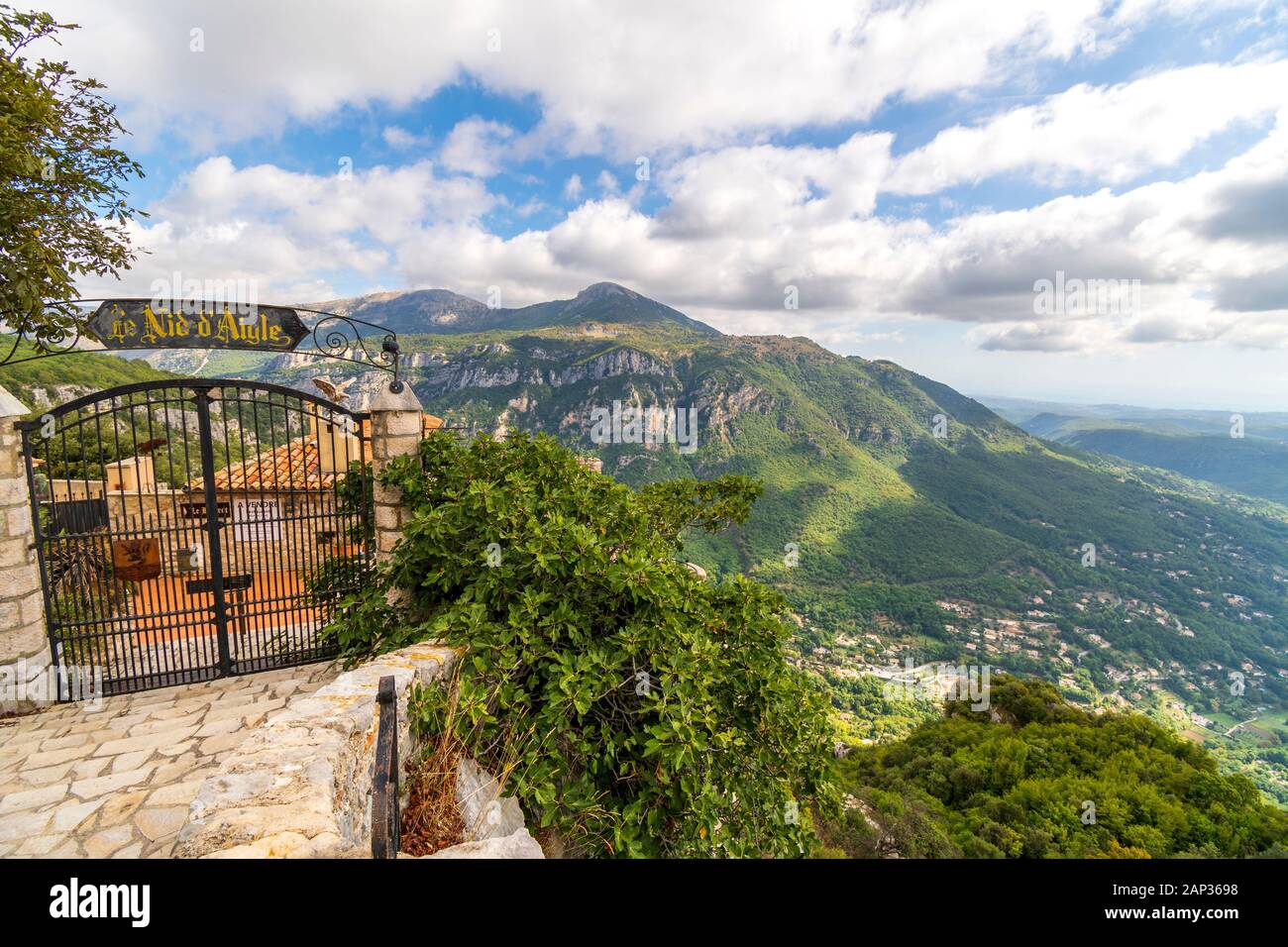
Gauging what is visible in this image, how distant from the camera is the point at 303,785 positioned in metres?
2.29

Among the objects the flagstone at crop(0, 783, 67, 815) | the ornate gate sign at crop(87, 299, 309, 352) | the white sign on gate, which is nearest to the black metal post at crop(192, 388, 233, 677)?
the white sign on gate

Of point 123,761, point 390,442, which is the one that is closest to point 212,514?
point 390,442

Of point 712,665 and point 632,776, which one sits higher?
point 712,665

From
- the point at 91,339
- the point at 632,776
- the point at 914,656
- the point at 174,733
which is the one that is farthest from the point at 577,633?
the point at 914,656

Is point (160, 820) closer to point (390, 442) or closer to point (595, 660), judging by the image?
point (595, 660)

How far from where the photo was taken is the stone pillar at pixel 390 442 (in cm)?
→ 566

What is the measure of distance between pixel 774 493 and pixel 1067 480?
79.7 m

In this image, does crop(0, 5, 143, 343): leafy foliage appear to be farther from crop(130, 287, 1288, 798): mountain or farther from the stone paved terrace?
crop(130, 287, 1288, 798): mountain

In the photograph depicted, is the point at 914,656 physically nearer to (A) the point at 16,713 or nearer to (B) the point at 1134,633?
(B) the point at 1134,633

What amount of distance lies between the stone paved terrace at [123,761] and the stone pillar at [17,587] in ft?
0.94

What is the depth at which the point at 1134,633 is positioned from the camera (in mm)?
76062

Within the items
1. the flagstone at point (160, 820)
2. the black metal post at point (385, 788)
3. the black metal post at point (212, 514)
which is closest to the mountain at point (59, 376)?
the black metal post at point (212, 514)

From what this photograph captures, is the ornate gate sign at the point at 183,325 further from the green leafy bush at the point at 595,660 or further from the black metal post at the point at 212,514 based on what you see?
the green leafy bush at the point at 595,660
